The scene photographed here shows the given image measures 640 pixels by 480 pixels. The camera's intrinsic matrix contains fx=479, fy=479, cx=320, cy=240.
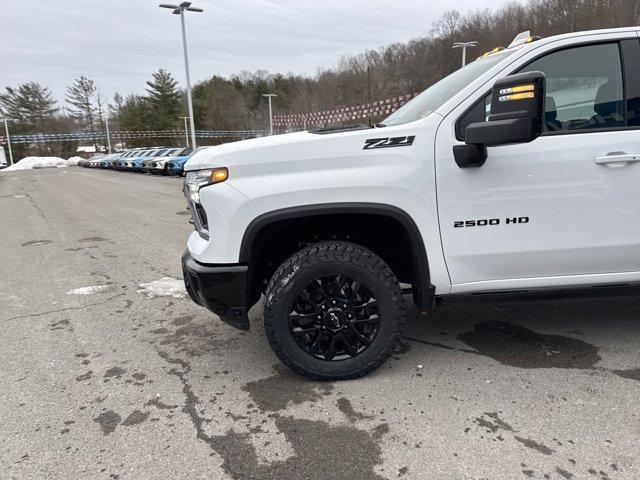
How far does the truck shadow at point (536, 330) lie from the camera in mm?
3230

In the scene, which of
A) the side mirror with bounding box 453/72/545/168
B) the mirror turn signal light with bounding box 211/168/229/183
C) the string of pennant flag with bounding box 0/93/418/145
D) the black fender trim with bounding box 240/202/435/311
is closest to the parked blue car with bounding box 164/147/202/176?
the string of pennant flag with bounding box 0/93/418/145

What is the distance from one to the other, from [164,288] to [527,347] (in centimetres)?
365

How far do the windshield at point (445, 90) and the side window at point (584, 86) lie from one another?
297 mm

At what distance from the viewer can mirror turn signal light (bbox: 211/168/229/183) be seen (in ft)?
9.25

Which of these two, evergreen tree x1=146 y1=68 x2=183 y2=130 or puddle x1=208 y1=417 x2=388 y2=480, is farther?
evergreen tree x1=146 y1=68 x2=183 y2=130

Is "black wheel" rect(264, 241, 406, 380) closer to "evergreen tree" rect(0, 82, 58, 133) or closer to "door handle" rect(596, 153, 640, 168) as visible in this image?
"door handle" rect(596, 153, 640, 168)

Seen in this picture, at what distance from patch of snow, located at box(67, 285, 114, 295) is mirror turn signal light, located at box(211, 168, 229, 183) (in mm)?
3080

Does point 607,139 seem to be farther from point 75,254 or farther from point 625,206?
point 75,254

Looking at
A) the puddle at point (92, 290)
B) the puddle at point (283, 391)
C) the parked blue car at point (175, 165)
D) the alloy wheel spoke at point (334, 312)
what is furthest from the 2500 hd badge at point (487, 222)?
the parked blue car at point (175, 165)

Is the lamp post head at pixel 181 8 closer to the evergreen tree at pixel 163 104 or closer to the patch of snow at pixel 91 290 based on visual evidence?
the patch of snow at pixel 91 290

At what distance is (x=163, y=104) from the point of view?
240 ft

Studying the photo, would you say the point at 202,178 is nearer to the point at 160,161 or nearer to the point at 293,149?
the point at 293,149

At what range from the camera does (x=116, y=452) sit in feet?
8.04

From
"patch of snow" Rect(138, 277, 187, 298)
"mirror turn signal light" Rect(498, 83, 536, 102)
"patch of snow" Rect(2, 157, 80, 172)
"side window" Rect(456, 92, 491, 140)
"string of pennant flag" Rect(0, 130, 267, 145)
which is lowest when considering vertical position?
"patch of snow" Rect(138, 277, 187, 298)
